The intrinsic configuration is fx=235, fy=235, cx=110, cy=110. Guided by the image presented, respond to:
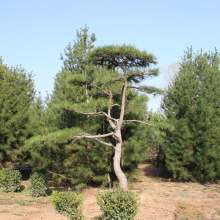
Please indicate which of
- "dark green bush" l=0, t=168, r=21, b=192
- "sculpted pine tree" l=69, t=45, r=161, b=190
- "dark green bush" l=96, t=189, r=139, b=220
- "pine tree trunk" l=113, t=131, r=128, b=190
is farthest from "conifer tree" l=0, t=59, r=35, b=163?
"dark green bush" l=96, t=189, r=139, b=220

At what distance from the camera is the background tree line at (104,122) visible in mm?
7672

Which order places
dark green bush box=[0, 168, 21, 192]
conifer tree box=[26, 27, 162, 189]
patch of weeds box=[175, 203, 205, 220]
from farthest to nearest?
dark green bush box=[0, 168, 21, 192], conifer tree box=[26, 27, 162, 189], patch of weeds box=[175, 203, 205, 220]

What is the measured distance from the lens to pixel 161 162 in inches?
434

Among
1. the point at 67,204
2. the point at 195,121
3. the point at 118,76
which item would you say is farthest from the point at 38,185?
the point at 195,121

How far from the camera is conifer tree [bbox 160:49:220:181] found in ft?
29.7

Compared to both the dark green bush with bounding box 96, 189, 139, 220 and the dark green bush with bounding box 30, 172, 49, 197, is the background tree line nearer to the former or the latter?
the dark green bush with bounding box 30, 172, 49, 197

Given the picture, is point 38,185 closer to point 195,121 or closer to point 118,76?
point 118,76

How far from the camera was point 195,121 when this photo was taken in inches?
371

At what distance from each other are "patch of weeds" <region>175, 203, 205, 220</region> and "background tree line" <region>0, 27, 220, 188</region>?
226 centimetres

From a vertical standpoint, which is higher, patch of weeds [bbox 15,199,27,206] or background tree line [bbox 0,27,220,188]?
background tree line [bbox 0,27,220,188]

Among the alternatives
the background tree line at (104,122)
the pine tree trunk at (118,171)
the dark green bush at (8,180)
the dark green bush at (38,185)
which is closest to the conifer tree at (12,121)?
the background tree line at (104,122)

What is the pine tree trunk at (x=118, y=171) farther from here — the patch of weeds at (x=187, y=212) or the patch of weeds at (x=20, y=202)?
the patch of weeds at (x=20, y=202)

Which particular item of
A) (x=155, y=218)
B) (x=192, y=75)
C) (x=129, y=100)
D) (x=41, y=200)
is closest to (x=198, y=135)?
(x=192, y=75)

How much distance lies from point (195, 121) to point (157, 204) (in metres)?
4.39
